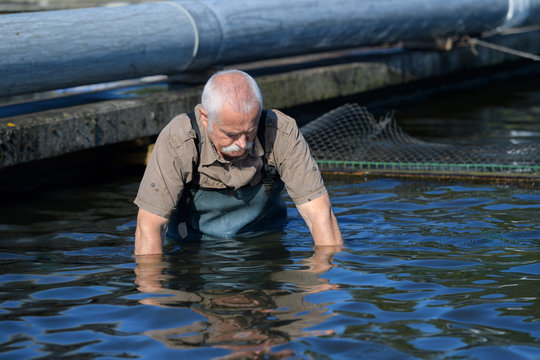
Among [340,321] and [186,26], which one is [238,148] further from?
[186,26]

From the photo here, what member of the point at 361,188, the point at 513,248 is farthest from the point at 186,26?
the point at 513,248

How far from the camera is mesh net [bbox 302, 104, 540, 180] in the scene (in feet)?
26.1

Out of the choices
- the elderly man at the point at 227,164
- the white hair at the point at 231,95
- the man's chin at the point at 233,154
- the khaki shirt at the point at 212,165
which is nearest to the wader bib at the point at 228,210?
the elderly man at the point at 227,164

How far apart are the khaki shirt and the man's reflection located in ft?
1.34

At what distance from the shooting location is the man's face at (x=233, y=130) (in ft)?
16.1

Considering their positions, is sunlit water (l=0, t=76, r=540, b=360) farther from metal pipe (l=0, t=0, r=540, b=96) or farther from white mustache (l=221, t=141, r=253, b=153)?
metal pipe (l=0, t=0, r=540, b=96)

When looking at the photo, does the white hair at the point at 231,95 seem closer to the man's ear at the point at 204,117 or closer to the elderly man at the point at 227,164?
the elderly man at the point at 227,164

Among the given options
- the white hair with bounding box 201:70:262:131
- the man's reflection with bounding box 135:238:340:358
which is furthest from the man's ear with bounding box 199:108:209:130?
the man's reflection with bounding box 135:238:340:358

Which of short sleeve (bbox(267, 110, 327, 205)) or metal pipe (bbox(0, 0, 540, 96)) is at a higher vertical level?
metal pipe (bbox(0, 0, 540, 96))

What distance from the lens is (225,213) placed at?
5.99m

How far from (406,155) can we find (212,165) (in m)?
3.63

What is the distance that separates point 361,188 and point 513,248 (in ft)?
7.60

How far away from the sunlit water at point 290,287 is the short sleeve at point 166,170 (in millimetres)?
434

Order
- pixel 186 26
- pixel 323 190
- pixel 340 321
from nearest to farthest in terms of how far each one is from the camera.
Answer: pixel 340 321 → pixel 323 190 → pixel 186 26
